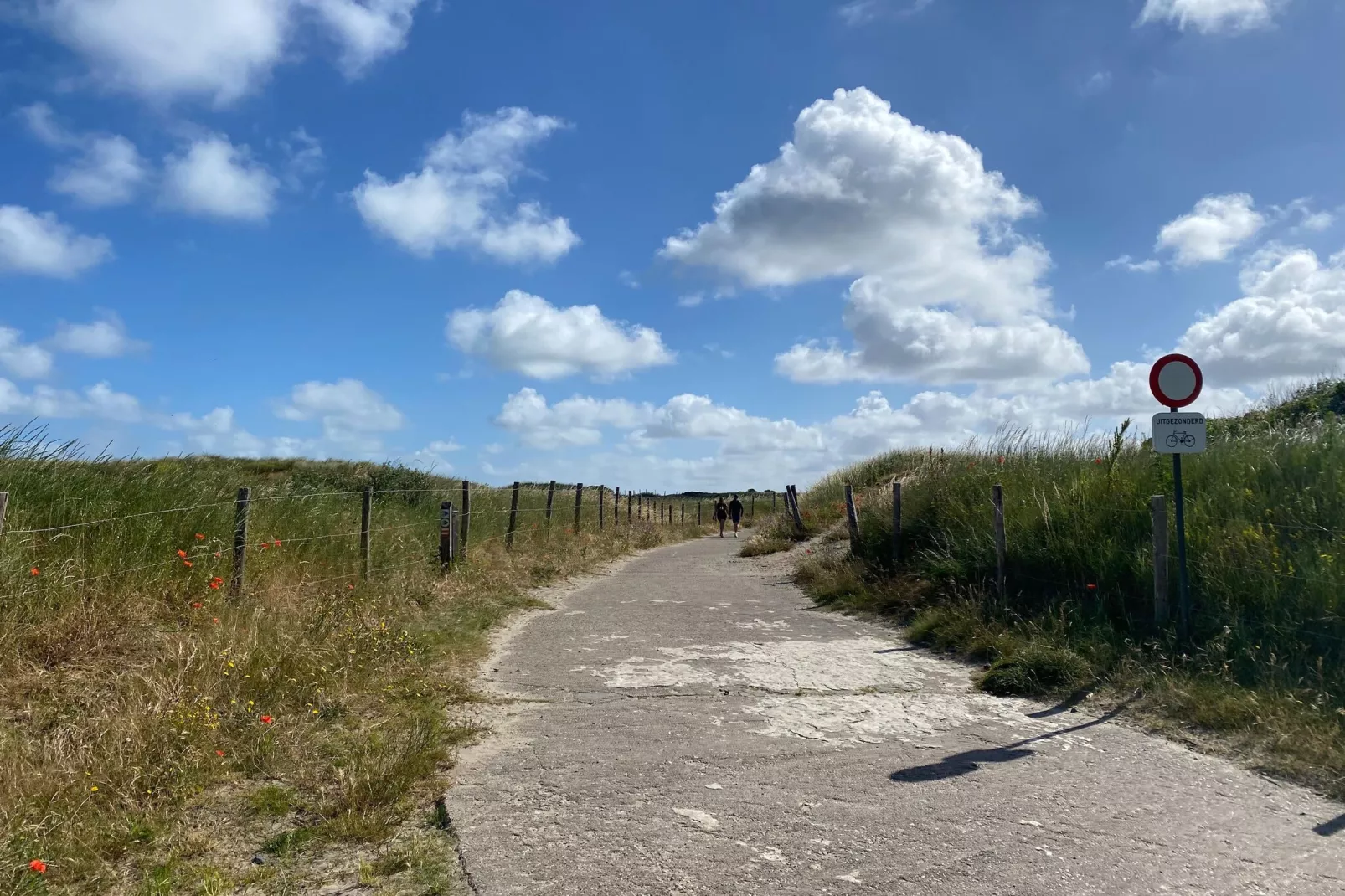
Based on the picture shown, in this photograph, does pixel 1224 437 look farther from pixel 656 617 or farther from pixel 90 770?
pixel 90 770

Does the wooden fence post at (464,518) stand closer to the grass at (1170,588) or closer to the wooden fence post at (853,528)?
the grass at (1170,588)

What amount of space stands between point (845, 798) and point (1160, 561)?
4600mm

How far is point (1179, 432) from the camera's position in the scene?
7.14 metres

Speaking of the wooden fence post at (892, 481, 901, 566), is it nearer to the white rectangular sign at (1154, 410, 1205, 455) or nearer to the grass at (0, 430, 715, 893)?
the white rectangular sign at (1154, 410, 1205, 455)

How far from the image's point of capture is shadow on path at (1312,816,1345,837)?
416 cm

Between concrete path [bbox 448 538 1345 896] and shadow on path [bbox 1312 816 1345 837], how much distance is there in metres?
0.01

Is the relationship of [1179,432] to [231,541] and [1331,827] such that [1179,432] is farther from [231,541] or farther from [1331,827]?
[231,541]

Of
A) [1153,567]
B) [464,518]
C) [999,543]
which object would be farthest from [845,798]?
[464,518]

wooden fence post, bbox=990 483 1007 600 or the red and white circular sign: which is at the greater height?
the red and white circular sign

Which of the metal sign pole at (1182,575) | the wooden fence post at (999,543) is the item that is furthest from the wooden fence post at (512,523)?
the metal sign pole at (1182,575)

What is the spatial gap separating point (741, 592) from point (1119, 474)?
5.98m

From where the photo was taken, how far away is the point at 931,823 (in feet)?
13.8

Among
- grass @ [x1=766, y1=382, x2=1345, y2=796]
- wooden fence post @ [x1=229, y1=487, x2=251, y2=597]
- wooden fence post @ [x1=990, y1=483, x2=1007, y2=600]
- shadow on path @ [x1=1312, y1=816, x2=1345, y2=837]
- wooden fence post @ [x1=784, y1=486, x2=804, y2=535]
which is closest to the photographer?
shadow on path @ [x1=1312, y1=816, x2=1345, y2=837]

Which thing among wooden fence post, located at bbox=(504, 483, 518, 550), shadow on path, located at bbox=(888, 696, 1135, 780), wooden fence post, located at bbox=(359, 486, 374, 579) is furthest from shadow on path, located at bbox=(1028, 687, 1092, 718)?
wooden fence post, located at bbox=(504, 483, 518, 550)
